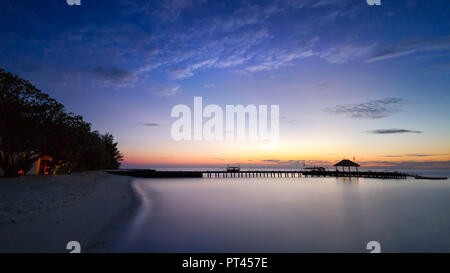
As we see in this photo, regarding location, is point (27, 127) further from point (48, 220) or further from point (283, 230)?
point (283, 230)

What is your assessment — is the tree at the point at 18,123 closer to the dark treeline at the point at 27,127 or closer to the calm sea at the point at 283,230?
the dark treeline at the point at 27,127

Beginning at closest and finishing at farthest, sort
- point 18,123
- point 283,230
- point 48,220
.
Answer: point 48,220
point 283,230
point 18,123

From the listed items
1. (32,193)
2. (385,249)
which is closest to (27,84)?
(32,193)

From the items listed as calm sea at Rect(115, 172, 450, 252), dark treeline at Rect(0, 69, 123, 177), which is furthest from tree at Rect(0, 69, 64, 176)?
calm sea at Rect(115, 172, 450, 252)

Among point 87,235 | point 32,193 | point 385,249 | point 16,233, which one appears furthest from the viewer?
point 32,193

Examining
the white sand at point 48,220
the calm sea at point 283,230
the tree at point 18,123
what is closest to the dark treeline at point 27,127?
the tree at point 18,123

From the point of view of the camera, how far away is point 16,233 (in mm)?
7277

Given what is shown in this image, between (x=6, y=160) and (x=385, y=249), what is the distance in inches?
1053

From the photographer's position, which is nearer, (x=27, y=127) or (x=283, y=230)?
(x=283, y=230)

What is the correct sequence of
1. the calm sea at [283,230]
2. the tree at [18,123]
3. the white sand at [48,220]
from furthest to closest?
the tree at [18,123]
the calm sea at [283,230]
the white sand at [48,220]

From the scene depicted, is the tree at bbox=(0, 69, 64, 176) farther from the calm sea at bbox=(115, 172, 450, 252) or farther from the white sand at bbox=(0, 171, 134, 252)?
the calm sea at bbox=(115, 172, 450, 252)

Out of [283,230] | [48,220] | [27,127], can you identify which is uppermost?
[27,127]

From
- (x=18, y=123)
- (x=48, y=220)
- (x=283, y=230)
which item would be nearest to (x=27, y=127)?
(x=18, y=123)
